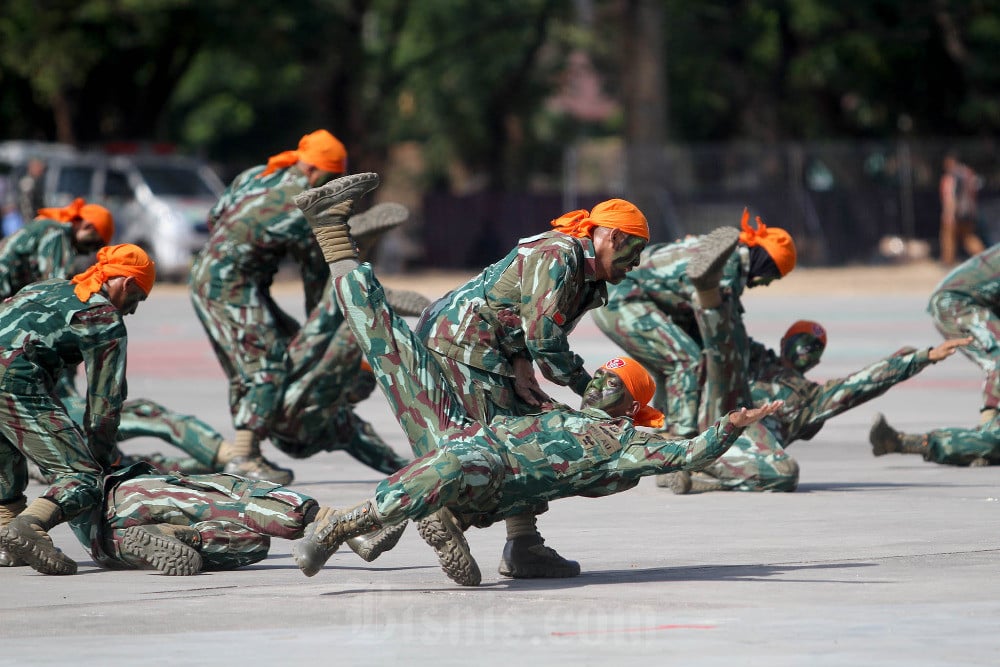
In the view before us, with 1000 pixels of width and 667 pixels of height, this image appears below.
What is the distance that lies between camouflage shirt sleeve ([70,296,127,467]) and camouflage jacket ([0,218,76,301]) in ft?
9.39

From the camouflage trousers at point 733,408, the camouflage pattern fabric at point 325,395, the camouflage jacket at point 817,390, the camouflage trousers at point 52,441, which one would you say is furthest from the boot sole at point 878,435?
the camouflage trousers at point 52,441

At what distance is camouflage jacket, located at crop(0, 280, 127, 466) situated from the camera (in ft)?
26.4

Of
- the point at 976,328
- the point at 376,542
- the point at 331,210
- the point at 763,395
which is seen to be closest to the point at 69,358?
the point at 331,210

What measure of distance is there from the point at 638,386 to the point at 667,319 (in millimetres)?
2955

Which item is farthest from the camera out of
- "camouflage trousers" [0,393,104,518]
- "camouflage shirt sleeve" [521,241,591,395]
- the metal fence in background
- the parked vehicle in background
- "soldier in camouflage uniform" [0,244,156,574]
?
the metal fence in background

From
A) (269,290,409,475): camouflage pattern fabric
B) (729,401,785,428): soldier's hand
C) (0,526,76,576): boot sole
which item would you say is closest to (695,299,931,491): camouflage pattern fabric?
Answer: (269,290,409,475): camouflage pattern fabric

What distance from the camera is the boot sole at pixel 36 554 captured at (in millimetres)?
7648

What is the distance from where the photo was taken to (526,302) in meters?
7.68

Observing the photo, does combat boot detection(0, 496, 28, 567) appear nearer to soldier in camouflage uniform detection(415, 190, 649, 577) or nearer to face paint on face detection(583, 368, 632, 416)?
soldier in camouflage uniform detection(415, 190, 649, 577)

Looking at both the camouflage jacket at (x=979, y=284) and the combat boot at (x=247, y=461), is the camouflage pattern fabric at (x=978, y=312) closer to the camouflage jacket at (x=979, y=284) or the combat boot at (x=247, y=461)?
the camouflage jacket at (x=979, y=284)

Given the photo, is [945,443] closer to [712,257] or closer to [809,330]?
[809,330]

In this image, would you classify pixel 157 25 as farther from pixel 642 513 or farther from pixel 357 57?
pixel 642 513

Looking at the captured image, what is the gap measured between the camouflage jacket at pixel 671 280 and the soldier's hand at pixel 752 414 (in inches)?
134

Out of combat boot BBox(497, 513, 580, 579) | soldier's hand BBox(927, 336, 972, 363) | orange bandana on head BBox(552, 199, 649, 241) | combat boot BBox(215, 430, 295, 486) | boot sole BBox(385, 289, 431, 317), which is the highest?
orange bandana on head BBox(552, 199, 649, 241)
